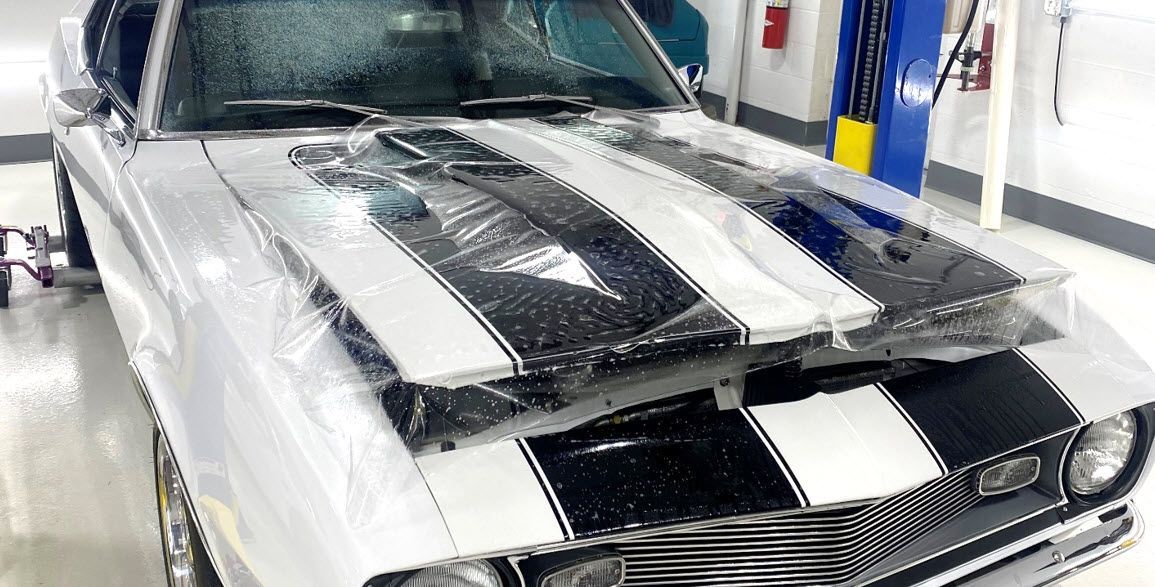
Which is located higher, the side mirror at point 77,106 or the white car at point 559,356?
the side mirror at point 77,106

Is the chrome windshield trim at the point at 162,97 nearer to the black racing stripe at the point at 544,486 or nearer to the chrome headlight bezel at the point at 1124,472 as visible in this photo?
the black racing stripe at the point at 544,486

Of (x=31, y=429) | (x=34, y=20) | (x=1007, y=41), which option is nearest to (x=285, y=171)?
(x=31, y=429)

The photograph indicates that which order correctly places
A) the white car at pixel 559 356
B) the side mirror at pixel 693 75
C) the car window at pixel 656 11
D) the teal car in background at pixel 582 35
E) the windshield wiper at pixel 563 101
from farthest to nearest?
1. the car window at pixel 656 11
2. the side mirror at pixel 693 75
3. the teal car in background at pixel 582 35
4. the windshield wiper at pixel 563 101
5. the white car at pixel 559 356

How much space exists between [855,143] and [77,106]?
8.70 feet

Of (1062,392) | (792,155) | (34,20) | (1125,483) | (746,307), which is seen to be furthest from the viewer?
(34,20)

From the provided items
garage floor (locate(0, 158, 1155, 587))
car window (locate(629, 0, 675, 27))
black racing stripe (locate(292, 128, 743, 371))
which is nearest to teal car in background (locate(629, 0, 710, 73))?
car window (locate(629, 0, 675, 27))

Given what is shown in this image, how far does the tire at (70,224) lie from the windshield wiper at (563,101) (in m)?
1.91

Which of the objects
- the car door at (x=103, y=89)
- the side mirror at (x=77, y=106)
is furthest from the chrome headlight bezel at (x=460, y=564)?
the side mirror at (x=77, y=106)

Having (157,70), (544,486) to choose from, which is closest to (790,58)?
(157,70)

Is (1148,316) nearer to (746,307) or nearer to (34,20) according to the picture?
(746,307)

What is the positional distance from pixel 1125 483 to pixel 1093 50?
13.3 ft

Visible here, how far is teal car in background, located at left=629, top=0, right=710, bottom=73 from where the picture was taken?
683cm

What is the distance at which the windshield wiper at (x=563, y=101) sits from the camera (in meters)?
2.61

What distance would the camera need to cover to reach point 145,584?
2.29 metres
